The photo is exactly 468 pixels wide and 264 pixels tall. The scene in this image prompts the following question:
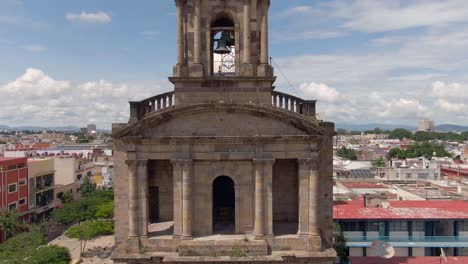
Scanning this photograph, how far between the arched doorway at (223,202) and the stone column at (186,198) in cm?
278

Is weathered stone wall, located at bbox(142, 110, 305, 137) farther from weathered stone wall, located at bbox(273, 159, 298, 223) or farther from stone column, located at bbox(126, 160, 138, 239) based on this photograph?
weathered stone wall, located at bbox(273, 159, 298, 223)

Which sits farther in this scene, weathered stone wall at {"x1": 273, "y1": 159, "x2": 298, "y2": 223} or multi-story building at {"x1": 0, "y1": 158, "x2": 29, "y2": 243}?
multi-story building at {"x1": 0, "y1": 158, "x2": 29, "y2": 243}

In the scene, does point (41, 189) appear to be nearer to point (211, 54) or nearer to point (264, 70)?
point (211, 54)

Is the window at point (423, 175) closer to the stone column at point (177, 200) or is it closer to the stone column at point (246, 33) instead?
the stone column at point (246, 33)

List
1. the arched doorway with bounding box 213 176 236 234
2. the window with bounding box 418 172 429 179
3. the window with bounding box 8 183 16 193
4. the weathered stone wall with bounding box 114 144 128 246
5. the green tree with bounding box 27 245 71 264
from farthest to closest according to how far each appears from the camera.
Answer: the window with bounding box 418 172 429 179 < the window with bounding box 8 183 16 193 < the green tree with bounding box 27 245 71 264 < the arched doorway with bounding box 213 176 236 234 < the weathered stone wall with bounding box 114 144 128 246

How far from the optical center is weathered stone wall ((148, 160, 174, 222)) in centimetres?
2184

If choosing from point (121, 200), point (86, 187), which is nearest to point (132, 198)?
point (121, 200)

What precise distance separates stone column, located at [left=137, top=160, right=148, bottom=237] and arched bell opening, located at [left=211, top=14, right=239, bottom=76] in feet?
19.8

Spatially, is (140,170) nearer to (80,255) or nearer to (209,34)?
(209,34)

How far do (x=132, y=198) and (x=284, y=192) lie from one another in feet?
25.8

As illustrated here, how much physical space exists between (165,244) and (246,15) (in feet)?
38.9

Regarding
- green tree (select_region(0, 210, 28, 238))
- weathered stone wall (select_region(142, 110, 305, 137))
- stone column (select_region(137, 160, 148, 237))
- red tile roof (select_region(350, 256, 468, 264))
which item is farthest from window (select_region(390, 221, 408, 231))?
green tree (select_region(0, 210, 28, 238))

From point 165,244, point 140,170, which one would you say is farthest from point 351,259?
point 140,170

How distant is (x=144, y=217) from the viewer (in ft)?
65.8
